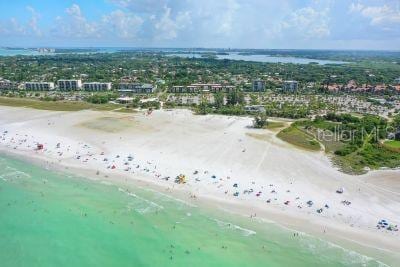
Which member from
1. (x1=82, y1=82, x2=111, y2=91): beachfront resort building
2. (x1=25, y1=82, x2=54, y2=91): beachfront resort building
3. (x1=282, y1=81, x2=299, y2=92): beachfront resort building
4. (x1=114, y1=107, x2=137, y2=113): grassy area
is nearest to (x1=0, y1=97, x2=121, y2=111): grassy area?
(x1=114, y1=107, x2=137, y2=113): grassy area

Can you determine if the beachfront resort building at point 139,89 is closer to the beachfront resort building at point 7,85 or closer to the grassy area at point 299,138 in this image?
the beachfront resort building at point 7,85

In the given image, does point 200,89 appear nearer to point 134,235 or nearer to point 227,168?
point 227,168

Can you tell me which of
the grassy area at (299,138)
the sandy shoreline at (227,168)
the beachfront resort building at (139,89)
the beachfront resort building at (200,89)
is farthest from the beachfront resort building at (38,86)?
the grassy area at (299,138)

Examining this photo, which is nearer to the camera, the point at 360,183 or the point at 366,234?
the point at 366,234

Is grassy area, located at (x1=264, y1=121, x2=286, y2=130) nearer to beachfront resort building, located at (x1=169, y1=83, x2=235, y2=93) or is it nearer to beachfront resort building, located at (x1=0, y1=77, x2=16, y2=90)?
beachfront resort building, located at (x1=169, y1=83, x2=235, y2=93)

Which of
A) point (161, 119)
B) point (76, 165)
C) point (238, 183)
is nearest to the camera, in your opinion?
point (238, 183)

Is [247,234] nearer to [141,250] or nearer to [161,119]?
[141,250]

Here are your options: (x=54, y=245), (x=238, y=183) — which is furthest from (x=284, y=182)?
(x=54, y=245)
